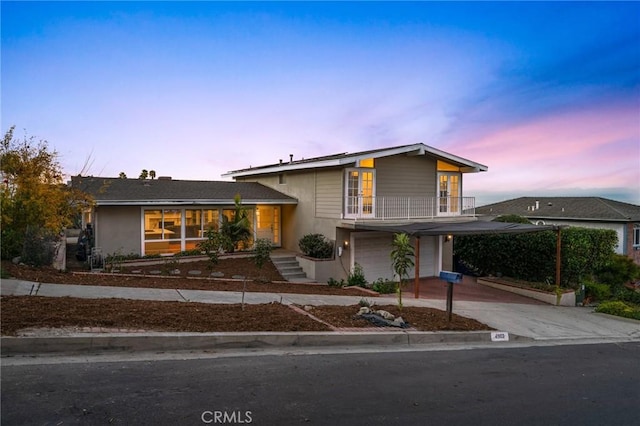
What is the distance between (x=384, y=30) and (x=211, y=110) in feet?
31.6

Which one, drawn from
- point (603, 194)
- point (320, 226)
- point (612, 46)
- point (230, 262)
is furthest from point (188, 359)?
point (603, 194)

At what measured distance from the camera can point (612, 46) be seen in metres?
16.6

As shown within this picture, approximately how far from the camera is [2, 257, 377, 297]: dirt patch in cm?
1038

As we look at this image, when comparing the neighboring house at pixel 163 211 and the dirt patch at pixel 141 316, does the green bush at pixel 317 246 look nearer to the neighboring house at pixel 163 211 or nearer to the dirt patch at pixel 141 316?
the neighboring house at pixel 163 211

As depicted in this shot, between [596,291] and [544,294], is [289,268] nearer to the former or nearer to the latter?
[544,294]

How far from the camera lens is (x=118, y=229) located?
52.4ft

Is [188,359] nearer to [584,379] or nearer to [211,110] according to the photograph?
[584,379]

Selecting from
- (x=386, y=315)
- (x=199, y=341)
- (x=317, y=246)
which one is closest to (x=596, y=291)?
(x=317, y=246)

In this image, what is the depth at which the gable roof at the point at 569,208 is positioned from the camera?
25297mm

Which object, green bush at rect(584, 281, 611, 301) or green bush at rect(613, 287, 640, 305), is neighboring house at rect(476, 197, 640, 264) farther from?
green bush at rect(613, 287, 640, 305)

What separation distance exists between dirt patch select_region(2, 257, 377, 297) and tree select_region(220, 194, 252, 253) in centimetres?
105

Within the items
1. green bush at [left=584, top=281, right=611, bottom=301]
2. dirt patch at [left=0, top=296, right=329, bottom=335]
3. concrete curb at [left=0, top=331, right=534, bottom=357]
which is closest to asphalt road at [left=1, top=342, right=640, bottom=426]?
concrete curb at [left=0, top=331, right=534, bottom=357]

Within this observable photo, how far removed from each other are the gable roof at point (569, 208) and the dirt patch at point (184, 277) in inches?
768

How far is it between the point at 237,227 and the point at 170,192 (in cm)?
333
